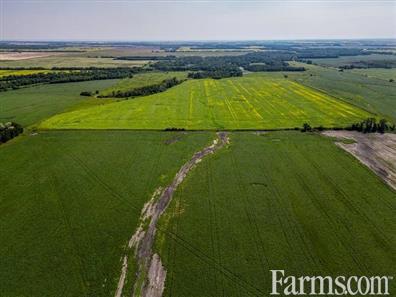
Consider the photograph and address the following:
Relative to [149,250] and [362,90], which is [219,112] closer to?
[149,250]

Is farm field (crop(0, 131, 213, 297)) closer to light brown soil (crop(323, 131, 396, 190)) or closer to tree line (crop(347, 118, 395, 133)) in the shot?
light brown soil (crop(323, 131, 396, 190))

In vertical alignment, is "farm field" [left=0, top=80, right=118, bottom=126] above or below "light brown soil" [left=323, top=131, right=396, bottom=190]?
below

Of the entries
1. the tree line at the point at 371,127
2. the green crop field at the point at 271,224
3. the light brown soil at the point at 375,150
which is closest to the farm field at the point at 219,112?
the tree line at the point at 371,127

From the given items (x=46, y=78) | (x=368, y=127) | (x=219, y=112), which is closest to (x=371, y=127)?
(x=368, y=127)

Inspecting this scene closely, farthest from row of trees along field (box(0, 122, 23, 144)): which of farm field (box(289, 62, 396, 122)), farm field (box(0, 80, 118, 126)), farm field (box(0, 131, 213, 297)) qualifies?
farm field (box(289, 62, 396, 122))

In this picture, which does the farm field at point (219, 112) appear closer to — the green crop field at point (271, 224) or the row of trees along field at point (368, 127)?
the row of trees along field at point (368, 127)

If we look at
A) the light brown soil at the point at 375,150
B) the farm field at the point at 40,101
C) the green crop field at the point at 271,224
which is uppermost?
the green crop field at the point at 271,224
